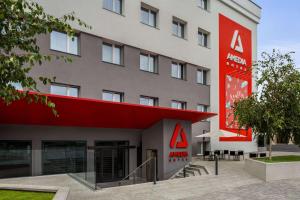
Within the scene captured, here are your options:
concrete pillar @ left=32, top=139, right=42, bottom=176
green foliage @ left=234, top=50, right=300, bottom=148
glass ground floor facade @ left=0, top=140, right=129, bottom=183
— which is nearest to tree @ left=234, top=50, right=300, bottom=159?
green foliage @ left=234, top=50, right=300, bottom=148

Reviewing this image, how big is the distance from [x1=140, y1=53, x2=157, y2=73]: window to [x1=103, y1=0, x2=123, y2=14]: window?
342 cm

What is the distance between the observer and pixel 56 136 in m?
17.1

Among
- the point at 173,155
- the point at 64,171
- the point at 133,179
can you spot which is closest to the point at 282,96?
the point at 173,155

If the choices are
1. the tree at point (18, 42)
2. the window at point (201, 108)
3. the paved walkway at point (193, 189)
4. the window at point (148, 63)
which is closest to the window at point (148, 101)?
the window at point (148, 63)

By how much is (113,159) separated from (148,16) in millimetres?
10365

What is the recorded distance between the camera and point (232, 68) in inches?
1196

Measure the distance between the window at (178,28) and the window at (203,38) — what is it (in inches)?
89.1

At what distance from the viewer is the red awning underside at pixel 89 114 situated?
13950 millimetres

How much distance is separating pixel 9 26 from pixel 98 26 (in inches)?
549

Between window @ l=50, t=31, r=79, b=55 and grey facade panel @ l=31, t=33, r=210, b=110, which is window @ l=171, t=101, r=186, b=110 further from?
window @ l=50, t=31, r=79, b=55

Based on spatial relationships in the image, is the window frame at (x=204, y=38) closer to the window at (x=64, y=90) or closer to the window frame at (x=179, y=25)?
the window frame at (x=179, y=25)

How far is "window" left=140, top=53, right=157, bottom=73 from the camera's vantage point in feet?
73.5

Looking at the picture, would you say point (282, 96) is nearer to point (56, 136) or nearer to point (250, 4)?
point (56, 136)

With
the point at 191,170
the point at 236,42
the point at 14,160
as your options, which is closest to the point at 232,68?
the point at 236,42
